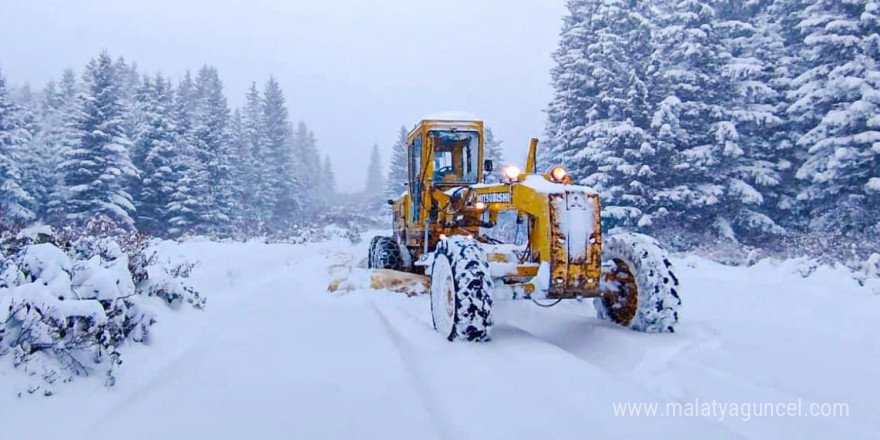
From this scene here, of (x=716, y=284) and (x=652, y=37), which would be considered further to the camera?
(x=652, y=37)

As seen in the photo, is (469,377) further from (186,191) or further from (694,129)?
(186,191)

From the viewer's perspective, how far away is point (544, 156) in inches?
1214

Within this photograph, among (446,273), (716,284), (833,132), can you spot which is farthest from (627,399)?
(833,132)

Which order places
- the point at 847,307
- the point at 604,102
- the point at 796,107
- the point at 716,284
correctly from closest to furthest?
the point at 847,307
the point at 716,284
the point at 796,107
the point at 604,102

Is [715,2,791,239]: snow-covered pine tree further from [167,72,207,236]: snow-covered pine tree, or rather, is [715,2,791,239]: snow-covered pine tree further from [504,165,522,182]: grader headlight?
[167,72,207,236]: snow-covered pine tree

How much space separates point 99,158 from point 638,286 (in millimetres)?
28186

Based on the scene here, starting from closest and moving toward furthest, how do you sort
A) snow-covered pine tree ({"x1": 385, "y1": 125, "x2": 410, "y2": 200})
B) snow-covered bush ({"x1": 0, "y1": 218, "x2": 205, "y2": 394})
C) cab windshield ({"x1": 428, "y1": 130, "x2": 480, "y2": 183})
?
snow-covered bush ({"x1": 0, "y1": 218, "x2": 205, "y2": 394})
cab windshield ({"x1": 428, "y1": 130, "x2": 480, "y2": 183})
snow-covered pine tree ({"x1": 385, "y1": 125, "x2": 410, "y2": 200})

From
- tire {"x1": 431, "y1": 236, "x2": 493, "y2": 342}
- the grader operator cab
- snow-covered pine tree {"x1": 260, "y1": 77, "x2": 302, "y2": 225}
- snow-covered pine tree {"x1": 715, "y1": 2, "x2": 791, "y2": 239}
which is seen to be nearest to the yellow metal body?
the grader operator cab

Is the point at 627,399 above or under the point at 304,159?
under

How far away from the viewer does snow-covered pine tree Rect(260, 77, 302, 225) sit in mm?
47812

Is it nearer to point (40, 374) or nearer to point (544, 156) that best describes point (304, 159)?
point (544, 156)

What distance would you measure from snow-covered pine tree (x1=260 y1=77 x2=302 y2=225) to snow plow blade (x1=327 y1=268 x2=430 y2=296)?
3854 centimetres

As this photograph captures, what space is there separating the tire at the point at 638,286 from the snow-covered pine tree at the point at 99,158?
84.0 feet

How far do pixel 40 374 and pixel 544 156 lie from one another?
28.8 m
